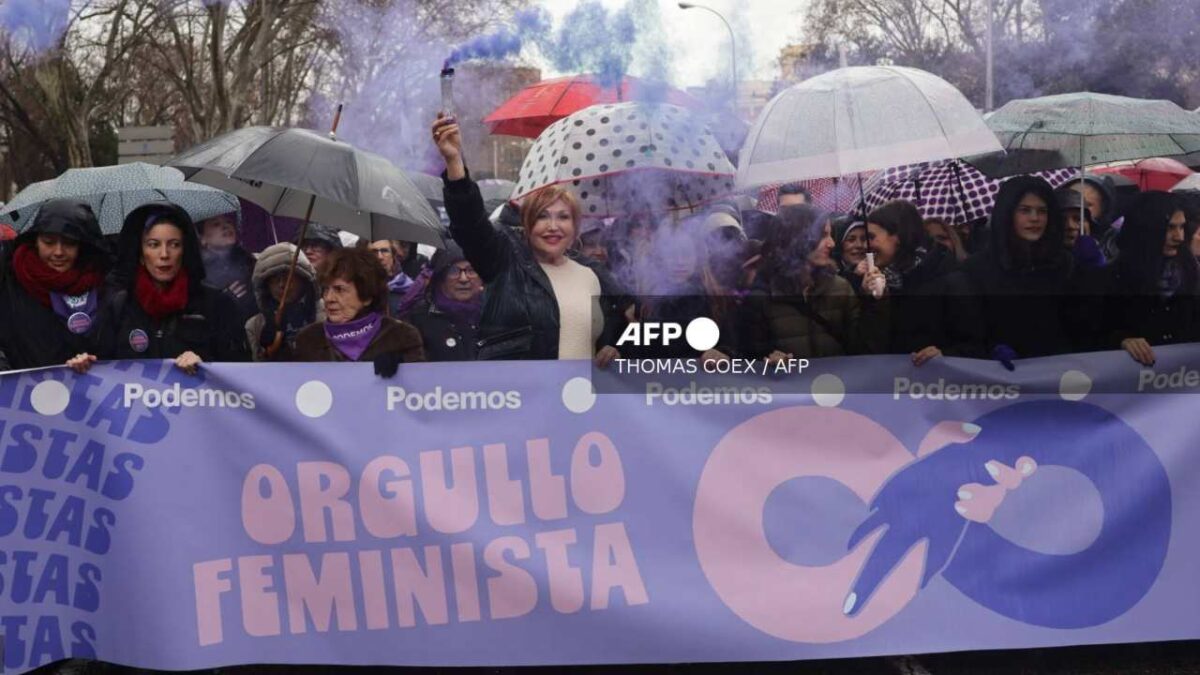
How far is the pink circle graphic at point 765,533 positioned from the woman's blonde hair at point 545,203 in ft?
3.04

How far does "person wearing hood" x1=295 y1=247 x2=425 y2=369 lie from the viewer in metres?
4.77

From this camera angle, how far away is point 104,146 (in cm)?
3900

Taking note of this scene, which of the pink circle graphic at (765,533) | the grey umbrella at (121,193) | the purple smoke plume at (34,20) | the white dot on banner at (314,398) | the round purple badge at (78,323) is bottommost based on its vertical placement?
the pink circle graphic at (765,533)

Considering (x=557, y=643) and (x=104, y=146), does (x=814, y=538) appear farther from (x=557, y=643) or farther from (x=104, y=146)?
(x=104, y=146)

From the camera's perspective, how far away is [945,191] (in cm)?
788

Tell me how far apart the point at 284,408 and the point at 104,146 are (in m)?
37.2

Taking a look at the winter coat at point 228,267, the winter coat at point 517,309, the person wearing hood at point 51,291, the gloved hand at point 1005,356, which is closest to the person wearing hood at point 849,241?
the gloved hand at point 1005,356

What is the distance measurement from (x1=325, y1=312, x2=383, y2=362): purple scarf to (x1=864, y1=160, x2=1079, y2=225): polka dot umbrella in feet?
12.0

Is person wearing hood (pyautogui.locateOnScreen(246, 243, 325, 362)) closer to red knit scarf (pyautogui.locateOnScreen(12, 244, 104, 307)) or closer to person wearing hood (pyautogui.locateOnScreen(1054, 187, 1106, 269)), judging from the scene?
red knit scarf (pyautogui.locateOnScreen(12, 244, 104, 307))

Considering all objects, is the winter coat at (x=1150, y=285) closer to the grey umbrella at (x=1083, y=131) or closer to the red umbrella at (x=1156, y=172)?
the grey umbrella at (x=1083, y=131)

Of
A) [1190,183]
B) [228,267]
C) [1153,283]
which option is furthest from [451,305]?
[1190,183]

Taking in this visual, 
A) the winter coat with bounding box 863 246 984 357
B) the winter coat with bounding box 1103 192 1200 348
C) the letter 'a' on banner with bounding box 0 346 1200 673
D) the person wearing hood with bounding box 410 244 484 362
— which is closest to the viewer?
the letter 'a' on banner with bounding box 0 346 1200 673

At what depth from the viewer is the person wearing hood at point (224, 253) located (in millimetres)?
6816

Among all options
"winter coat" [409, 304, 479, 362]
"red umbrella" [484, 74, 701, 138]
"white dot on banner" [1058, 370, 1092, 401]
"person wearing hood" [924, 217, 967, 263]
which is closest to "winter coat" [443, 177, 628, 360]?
"red umbrella" [484, 74, 701, 138]
